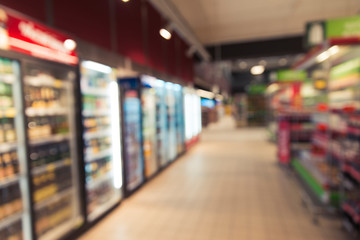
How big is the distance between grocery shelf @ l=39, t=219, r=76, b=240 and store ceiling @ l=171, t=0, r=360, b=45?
5366 millimetres

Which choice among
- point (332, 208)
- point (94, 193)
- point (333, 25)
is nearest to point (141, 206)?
point (94, 193)

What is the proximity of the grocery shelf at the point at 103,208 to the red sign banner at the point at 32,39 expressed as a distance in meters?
2.13

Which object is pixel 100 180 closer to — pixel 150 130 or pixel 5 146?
pixel 5 146

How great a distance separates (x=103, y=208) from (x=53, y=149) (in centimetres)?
133

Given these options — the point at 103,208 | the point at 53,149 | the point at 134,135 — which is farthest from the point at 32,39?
the point at 134,135

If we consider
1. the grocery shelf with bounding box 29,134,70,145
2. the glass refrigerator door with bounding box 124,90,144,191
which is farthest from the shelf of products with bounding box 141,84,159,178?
the grocery shelf with bounding box 29,134,70,145

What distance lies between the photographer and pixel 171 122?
7375 millimetres

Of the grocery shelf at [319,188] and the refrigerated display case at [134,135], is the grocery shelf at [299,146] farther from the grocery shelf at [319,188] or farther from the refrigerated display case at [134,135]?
the refrigerated display case at [134,135]

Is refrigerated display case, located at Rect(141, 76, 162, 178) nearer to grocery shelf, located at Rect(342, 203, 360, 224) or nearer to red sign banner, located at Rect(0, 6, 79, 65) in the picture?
red sign banner, located at Rect(0, 6, 79, 65)

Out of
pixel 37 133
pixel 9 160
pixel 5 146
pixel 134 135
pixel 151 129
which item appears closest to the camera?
pixel 5 146

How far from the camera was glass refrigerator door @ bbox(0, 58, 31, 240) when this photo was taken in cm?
232

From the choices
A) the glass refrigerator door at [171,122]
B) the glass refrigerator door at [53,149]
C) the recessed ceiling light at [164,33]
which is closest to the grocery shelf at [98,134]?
the glass refrigerator door at [53,149]

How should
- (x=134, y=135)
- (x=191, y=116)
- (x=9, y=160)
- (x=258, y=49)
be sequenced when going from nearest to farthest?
(x=9, y=160) < (x=134, y=135) < (x=258, y=49) < (x=191, y=116)

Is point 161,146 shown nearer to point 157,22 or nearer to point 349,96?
point 157,22
